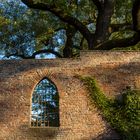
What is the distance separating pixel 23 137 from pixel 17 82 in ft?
7.72

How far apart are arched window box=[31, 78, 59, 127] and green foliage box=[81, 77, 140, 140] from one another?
1.49m

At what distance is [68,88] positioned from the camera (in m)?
17.7

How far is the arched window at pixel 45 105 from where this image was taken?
17719 millimetres

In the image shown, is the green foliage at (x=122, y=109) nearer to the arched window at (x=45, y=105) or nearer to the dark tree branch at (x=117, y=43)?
the arched window at (x=45, y=105)

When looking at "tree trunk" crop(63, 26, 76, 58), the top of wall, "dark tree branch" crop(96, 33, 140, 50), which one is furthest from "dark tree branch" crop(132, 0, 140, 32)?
"tree trunk" crop(63, 26, 76, 58)

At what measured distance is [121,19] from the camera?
27.6m

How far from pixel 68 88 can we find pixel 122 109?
2.42 metres

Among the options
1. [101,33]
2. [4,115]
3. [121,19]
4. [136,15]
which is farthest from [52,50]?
[4,115]

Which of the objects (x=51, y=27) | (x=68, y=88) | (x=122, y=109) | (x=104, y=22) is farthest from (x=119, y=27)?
(x=122, y=109)

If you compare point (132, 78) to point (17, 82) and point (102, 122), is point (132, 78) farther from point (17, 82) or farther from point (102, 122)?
point (17, 82)

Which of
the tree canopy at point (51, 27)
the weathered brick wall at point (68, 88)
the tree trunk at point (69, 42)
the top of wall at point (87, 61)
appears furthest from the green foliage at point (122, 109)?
the tree trunk at point (69, 42)

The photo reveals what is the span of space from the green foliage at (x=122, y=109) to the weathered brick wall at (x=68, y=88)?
25 cm

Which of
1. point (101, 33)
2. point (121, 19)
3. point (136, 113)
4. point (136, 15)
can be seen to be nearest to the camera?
point (136, 113)

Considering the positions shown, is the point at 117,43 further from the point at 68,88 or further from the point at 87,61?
the point at 68,88
